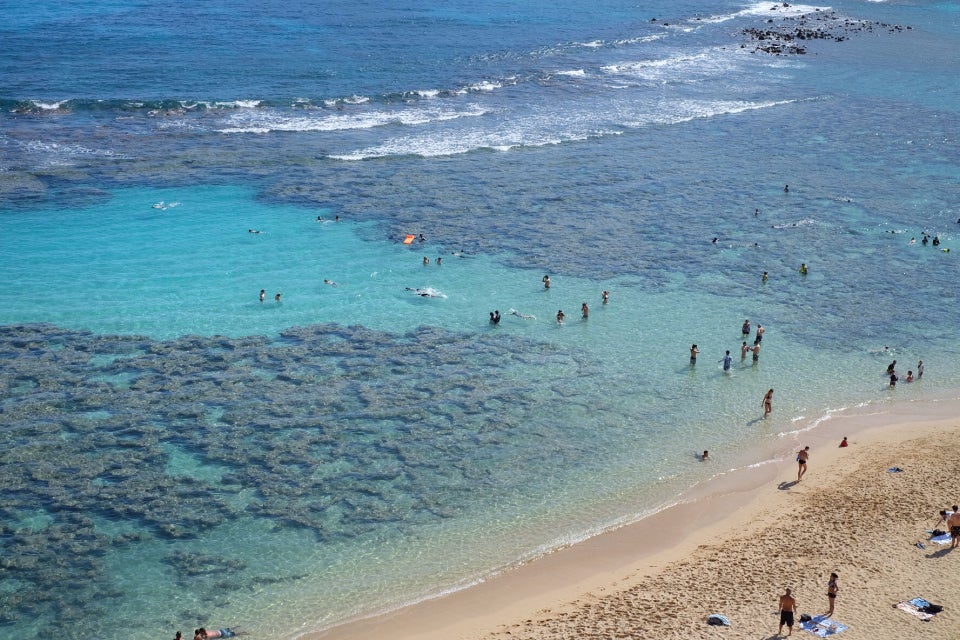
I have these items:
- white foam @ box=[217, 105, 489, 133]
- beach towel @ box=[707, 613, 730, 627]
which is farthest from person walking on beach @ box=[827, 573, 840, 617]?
white foam @ box=[217, 105, 489, 133]

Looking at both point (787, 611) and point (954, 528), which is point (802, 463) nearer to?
point (954, 528)

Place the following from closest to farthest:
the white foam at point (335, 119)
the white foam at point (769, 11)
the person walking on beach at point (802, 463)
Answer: the person walking on beach at point (802, 463)
the white foam at point (335, 119)
the white foam at point (769, 11)

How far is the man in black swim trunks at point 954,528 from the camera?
27625mm

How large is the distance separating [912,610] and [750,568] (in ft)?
13.9

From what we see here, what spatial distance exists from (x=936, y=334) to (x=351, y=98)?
48.7 meters

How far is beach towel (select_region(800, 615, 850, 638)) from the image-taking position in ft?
78.2

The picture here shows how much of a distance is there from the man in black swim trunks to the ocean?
680 centimetres

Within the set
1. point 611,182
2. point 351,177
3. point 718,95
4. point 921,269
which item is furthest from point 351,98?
point 921,269

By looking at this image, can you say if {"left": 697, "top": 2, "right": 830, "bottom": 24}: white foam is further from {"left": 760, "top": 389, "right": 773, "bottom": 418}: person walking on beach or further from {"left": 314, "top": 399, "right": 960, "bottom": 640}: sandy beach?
{"left": 314, "top": 399, "right": 960, "bottom": 640}: sandy beach

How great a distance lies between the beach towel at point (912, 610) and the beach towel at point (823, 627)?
6.02 feet

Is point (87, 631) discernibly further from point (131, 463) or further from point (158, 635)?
point (131, 463)

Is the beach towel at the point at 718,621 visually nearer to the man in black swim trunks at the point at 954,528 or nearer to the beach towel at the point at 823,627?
the beach towel at the point at 823,627

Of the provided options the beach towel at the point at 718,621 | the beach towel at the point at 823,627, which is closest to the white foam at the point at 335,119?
the beach towel at the point at 718,621

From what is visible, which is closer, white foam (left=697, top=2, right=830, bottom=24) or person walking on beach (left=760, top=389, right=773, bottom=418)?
person walking on beach (left=760, top=389, right=773, bottom=418)
